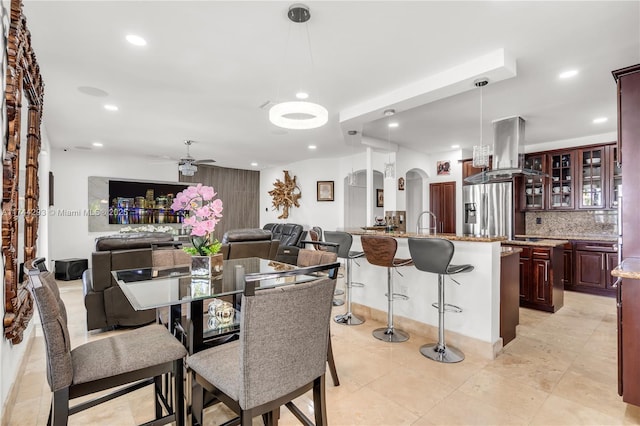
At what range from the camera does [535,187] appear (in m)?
5.82

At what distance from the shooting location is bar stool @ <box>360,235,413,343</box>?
300 cm

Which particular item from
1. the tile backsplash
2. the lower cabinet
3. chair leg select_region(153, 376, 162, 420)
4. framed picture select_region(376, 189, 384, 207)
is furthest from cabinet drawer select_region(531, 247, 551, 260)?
framed picture select_region(376, 189, 384, 207)

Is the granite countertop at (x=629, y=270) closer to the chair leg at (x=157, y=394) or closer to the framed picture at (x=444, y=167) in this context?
the chair leg at (x=157, y=394)

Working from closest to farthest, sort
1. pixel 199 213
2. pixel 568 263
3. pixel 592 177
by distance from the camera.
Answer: pixel 199 213 < pixel 568 263 < pixel 592 177

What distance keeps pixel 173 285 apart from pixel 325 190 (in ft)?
20.2

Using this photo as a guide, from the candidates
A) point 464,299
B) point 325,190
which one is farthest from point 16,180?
point 325,190

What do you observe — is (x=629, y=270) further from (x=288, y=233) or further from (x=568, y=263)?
(x=288, y=233)

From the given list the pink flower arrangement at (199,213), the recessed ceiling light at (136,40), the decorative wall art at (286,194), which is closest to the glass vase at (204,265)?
the pink flower arrangement at (199,213)

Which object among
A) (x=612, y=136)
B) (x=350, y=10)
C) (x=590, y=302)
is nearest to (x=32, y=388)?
(x=350, y=10)

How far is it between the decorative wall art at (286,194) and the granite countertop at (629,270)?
6.92m

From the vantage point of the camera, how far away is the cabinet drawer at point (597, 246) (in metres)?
4.75

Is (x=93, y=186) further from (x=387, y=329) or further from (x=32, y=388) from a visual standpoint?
(x=387, y=329)

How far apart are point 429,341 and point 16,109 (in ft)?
12.0

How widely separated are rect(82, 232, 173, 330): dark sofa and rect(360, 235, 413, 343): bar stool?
2.28m
